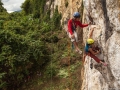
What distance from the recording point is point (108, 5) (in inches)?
337

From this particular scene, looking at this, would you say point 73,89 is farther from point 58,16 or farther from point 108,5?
point 58,16

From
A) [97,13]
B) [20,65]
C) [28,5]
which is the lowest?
[20,65]

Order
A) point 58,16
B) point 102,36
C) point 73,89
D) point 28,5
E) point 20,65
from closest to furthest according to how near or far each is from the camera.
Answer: point 102,36 → point 73,89 → point 20,65 → point 58,16 → point 28,5

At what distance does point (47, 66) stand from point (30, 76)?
2.00 m

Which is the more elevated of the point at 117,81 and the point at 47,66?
the point at 117,81

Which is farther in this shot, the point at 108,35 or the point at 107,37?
the point at 107,37

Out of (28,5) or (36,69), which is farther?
(28,5)

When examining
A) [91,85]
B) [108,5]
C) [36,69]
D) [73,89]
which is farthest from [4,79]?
[108,5]

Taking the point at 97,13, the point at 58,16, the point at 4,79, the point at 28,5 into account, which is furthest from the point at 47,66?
the point at 28,5

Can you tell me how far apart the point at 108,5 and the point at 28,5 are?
32674 millimetres

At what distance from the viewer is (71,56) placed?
2164 centimetres

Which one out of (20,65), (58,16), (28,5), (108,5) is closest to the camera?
(108,5)

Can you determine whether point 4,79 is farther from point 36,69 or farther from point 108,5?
point 108,5

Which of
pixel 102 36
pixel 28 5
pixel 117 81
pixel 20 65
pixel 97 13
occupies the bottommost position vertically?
pixel 20 65
